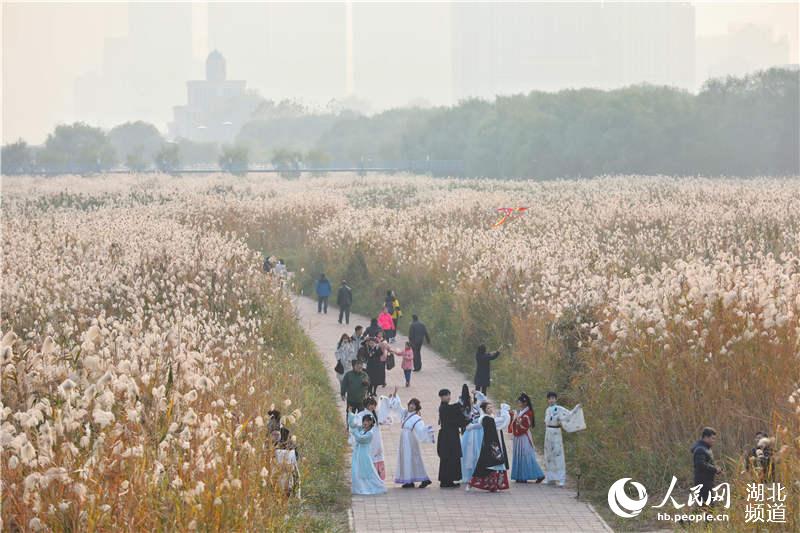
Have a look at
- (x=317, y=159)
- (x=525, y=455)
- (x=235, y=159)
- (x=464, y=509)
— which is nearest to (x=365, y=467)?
(x=464, y=509)

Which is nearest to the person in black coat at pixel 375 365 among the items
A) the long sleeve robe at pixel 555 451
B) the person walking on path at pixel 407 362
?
the person walking on path at pixel 407 362

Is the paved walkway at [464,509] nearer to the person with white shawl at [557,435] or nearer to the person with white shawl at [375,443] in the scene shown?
the person with white shawl at [557,435]

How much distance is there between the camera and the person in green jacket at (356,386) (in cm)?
1869

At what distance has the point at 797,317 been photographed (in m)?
15.5

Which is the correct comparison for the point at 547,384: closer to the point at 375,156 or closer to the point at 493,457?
the point at 493,457

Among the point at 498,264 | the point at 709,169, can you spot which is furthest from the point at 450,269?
the point at 709,169

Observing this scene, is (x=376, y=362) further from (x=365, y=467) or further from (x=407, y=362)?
(x=365, y=467)

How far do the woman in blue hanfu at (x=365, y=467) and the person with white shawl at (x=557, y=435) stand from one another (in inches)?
90.3

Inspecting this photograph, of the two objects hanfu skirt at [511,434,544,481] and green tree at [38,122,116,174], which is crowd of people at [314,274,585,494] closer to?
hanfu skirt at [511,434,544,481]

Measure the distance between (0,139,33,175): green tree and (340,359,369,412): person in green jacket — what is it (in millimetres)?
112840

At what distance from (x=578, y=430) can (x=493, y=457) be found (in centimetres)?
200

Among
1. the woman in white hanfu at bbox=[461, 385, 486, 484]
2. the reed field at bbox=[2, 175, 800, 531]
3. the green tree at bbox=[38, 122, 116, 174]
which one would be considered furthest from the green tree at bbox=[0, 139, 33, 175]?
the woman in white hanfu at bbox=[461, 385, 486, 484]

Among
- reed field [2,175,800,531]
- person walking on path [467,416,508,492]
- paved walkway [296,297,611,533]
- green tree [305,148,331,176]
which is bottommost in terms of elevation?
paved walkway [296,297,611,533]

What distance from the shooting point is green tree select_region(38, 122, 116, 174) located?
5226 inches
